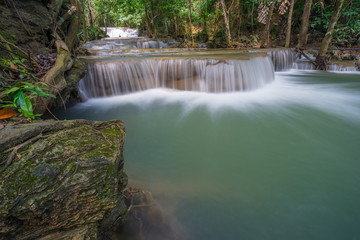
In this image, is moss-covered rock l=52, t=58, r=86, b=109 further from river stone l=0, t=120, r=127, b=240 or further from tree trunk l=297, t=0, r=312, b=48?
tree trunk l=297, t=0, r=312, b=48

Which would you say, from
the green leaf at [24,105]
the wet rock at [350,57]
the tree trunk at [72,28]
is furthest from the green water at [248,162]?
the wet rock at [350,57]

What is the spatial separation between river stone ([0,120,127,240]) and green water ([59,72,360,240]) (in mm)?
1016

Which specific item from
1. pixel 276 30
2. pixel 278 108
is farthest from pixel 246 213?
pixel 276 30

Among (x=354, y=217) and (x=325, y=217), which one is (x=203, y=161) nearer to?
(x=325, y=217)

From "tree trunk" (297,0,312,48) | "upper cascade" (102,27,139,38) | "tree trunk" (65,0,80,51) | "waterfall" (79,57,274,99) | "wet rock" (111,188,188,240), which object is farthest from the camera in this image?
"upper cascade" (102,27,139,38)

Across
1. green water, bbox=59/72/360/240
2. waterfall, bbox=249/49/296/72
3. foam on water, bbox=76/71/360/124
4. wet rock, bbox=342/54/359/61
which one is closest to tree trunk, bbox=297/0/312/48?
waterfall, bbox=249/49/296/72

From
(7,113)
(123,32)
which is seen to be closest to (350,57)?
(7,113)

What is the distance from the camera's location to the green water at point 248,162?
6.13ft

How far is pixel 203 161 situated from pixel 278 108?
319 cm

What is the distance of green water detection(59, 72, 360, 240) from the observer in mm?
1869

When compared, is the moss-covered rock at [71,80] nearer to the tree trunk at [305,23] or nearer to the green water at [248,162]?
the green water at [248,162]

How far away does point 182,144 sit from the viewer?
327cm

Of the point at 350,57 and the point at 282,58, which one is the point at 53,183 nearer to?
the point at 282,58

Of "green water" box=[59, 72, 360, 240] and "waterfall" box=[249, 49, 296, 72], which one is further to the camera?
"waterfall" box=[249, 49, 296, 72]
